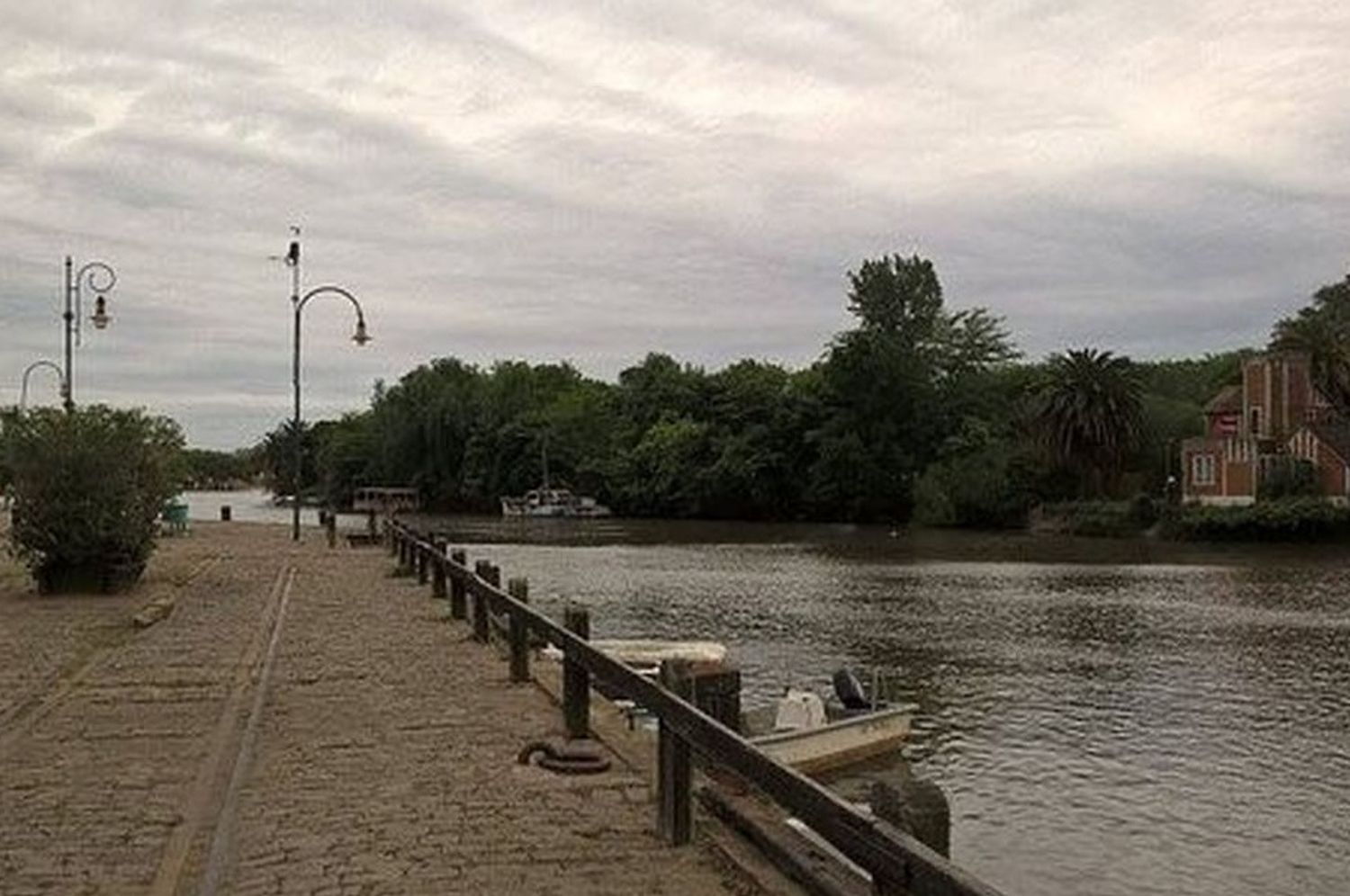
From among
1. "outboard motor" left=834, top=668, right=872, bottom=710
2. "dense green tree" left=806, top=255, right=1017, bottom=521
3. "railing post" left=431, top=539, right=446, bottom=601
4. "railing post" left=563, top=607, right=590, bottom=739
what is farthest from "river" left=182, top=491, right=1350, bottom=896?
"dense green tree" left=806, top=255, right=1017, bottom=521

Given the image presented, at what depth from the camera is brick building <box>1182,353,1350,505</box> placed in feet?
257

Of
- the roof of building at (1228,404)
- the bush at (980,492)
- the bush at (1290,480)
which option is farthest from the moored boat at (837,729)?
the bush at (980,492)

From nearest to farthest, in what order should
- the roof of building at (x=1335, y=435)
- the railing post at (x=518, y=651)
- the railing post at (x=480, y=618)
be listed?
the railing post at (x=518, y=651)
the railing post at (x=480, y=618)
the roof of building at (x=1335, y=435)

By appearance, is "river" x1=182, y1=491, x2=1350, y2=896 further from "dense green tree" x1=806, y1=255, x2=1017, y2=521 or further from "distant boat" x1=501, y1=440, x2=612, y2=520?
"distant boat" x1=501, y1=440, x2=612, y2=520

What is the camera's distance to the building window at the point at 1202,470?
83.5 m

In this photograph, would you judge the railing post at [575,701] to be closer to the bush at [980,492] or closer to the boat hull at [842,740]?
the boat hull at [842,740]

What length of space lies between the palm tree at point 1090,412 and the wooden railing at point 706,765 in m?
75.9

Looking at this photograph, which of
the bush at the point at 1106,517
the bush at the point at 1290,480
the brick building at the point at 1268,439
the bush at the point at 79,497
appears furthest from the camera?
the bush at the point at 1106,517

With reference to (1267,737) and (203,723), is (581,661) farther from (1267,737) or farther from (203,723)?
(1267,737)

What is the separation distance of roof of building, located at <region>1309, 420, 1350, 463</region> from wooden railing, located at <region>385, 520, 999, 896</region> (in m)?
70.7

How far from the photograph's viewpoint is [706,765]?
31.2 ft

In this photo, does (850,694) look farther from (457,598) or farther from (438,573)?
(438,573)

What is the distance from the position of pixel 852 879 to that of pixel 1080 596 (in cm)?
3786

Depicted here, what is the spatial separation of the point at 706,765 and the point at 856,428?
3791 inches
